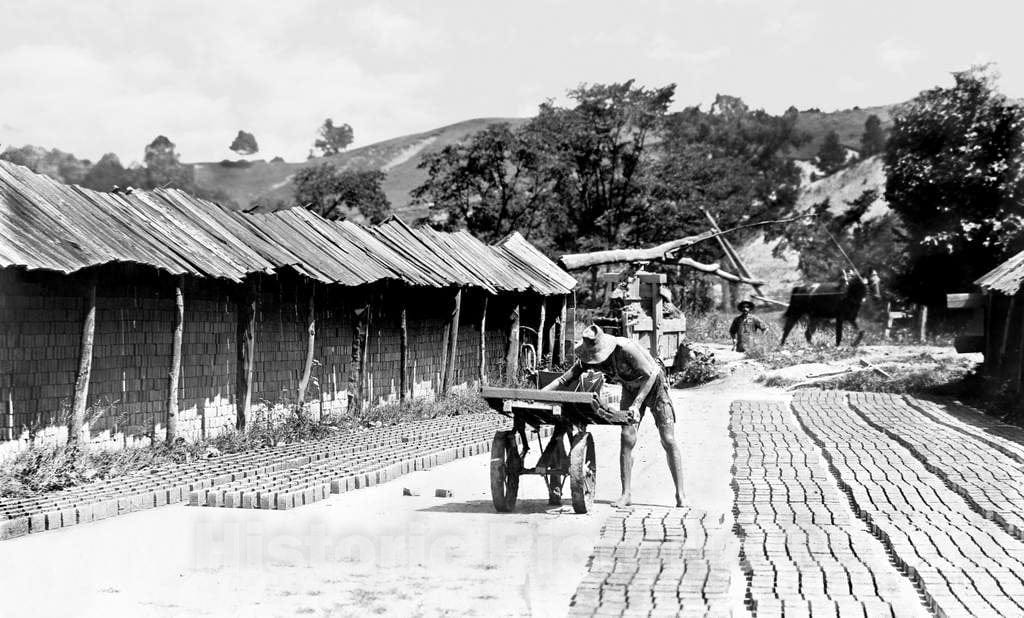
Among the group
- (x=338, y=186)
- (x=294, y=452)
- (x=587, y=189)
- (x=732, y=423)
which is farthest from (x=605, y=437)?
(x=338, y=186)

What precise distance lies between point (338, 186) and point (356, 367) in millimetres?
→ 33718

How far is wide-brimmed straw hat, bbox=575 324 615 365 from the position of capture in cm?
943

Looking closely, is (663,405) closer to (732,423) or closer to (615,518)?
(615,518)

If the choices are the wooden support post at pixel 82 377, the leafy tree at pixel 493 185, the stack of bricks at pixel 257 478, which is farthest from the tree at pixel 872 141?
the wooden support post at pixel 82 377

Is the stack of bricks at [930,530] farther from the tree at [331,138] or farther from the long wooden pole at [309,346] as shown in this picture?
the tree at [331,138]

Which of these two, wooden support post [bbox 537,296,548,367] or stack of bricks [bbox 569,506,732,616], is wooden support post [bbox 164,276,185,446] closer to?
stack of bricks [bbox 569,506,732,616]

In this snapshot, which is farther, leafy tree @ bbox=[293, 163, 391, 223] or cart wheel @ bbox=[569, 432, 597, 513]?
leafy tree @ bbox=[293, 163, 391, 223]

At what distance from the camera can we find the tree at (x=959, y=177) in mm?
29078

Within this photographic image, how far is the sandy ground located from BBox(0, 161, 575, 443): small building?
247 cm

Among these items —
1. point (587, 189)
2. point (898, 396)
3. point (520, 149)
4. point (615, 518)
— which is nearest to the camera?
point (615, 518)

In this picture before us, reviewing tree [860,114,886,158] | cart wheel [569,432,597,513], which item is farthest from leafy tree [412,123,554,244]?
tree [860,114,886,158]

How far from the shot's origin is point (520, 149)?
39.1m

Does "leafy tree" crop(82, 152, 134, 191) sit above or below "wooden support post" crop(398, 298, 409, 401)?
above

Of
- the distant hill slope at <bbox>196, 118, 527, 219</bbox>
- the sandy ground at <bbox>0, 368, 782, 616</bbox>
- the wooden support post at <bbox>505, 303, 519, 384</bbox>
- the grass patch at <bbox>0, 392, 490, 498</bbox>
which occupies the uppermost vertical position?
the distant hill slope at <bbox>196, 118, 527, 219</bbox>
